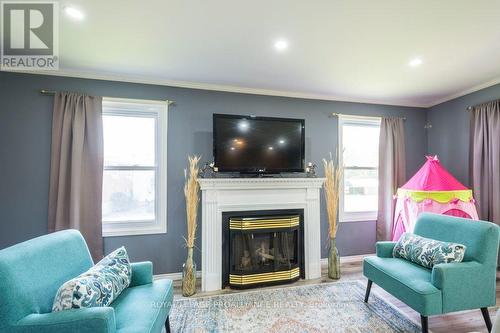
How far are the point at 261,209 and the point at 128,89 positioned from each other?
225 cm

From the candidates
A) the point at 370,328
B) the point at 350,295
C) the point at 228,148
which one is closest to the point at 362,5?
the point at 228,148

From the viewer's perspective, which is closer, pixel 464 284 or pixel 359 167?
pixel 464 284

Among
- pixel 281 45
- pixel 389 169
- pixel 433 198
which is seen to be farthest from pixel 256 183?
pixel 389 169

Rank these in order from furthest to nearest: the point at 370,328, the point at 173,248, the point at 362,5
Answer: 1. the point at 173,248
2. the point at 370,328
3. the point at 362,5

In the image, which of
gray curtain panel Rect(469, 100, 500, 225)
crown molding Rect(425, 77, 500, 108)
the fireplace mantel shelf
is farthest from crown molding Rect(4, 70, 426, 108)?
the fireplace mantel shelf

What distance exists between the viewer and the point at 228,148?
2988 millimetres

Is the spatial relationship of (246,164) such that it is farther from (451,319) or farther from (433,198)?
(451,319)

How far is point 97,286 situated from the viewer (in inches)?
58.4

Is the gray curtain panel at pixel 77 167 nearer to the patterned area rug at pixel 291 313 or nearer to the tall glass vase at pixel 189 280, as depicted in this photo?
the tall glass vase at pixel 189 280

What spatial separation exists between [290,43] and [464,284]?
8.10ft

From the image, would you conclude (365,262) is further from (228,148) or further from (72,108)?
(72,108)

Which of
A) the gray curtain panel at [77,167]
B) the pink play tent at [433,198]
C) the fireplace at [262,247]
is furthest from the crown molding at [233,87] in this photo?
the fireplace at [262,247]

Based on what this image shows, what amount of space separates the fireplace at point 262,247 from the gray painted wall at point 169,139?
2.17 feet

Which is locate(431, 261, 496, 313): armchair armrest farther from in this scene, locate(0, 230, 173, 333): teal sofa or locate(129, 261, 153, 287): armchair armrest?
locate(129, 261, 153, 287): armchair armrest
